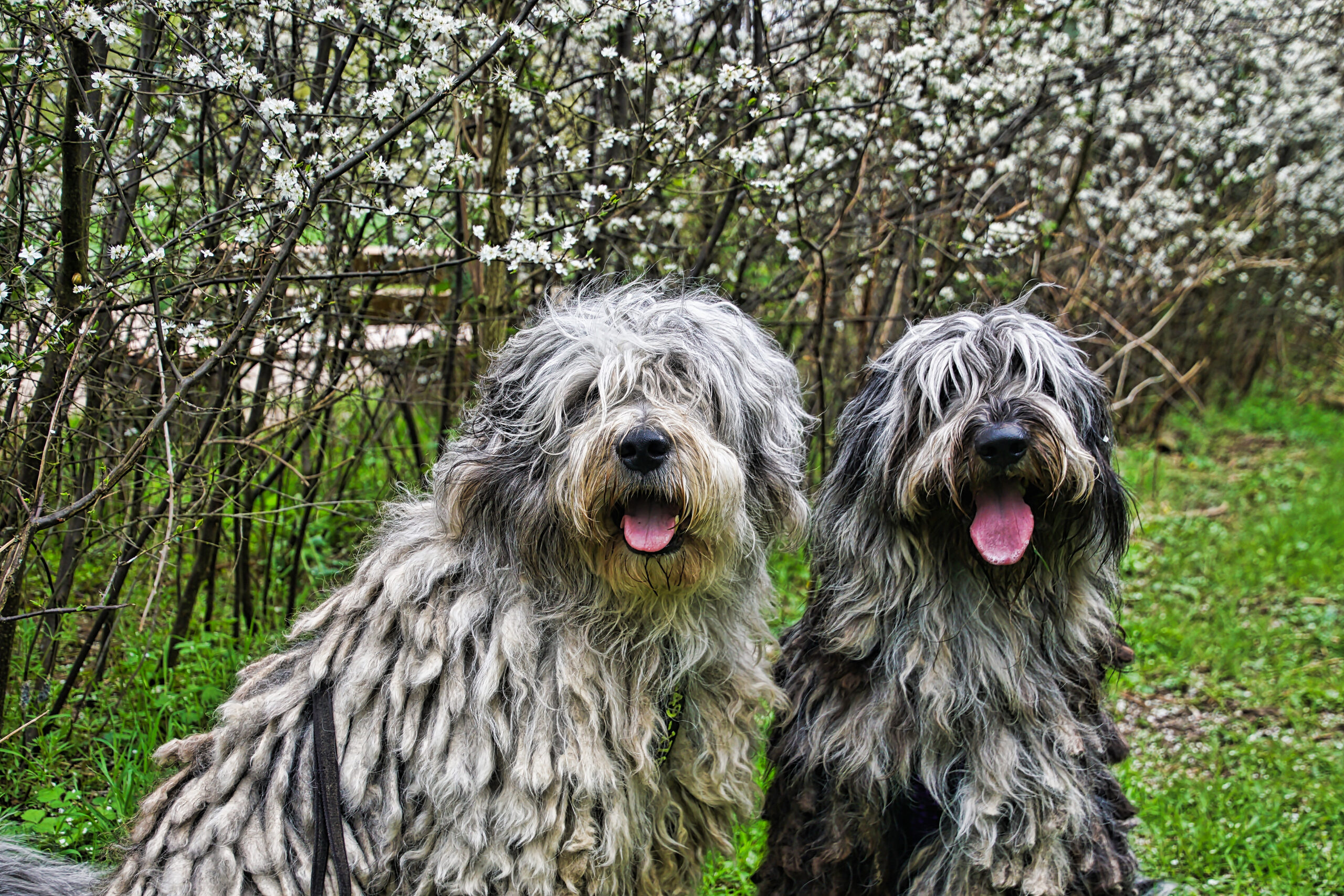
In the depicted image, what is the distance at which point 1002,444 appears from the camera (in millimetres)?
2582

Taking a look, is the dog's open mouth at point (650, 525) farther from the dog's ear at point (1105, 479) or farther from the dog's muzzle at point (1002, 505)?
the dog's ear at point (1105, 479)

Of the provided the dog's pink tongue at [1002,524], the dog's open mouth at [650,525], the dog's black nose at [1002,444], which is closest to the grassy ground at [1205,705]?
the dog's open mouth at [650,525]

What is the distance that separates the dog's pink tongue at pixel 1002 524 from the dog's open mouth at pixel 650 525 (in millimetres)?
740

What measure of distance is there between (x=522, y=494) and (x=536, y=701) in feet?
1.57

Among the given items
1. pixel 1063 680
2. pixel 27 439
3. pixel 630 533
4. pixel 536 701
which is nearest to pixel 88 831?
pixel 27 439

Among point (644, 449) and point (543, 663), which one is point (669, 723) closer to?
point (543, 663)

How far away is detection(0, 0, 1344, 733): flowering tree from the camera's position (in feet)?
9.99

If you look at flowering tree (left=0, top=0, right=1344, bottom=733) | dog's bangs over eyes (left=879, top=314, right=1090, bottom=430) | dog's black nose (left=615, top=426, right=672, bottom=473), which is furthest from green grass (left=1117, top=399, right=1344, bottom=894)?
dog's black nose (left=615, top=426, right=672, bottom=473)

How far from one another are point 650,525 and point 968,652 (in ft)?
2.98

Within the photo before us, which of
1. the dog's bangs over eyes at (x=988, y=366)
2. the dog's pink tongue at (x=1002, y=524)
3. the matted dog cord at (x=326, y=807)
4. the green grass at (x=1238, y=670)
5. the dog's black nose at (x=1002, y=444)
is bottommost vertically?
the green grass at (x=1238, y=670)

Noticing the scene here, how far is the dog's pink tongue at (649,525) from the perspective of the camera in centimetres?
250

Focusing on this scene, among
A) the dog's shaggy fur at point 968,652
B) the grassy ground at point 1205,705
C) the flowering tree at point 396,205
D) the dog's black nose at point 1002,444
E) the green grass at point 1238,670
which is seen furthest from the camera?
the green grass at point 1238,670

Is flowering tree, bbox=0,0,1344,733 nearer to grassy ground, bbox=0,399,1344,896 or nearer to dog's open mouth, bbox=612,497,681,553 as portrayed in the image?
grassy ground, bbox=0,399,1344,896

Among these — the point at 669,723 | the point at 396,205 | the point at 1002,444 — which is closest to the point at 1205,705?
the point at 1002,444
